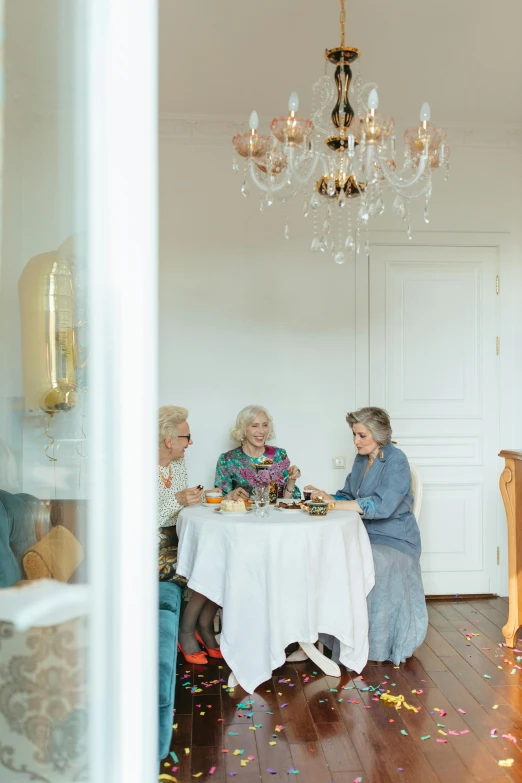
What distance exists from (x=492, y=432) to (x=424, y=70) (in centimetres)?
227

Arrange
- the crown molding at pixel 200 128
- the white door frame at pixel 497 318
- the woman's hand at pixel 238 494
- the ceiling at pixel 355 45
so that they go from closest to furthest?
the ceiling at pixel 355 45
the woman's hand at pixel 238 494
the crown molding at pixel 200 128
the white door frame at pixel 497 318

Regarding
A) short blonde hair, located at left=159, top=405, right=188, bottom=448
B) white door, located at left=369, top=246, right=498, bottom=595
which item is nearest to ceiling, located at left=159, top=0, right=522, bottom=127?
white door, located at left=369, top=246, right=498, bottom=595

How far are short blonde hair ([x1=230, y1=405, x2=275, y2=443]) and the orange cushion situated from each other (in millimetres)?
3191

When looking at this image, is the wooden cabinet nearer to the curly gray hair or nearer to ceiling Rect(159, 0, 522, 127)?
the curly gray hair

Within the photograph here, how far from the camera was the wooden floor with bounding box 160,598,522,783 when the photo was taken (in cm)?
231

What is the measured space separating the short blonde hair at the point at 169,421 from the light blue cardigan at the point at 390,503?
3.34 ft

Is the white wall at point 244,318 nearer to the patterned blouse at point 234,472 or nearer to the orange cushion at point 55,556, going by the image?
the patterned blouse at point 234,472

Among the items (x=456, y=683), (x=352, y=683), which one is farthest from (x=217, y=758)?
(x=456, y=683)

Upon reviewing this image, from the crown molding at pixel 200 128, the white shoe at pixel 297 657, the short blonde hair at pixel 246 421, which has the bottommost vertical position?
the white shoe at pixel 297 657

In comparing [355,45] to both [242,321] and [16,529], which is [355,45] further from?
[16,529]

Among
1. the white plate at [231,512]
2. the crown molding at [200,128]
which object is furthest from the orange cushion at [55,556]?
the crown molding at [200,128]

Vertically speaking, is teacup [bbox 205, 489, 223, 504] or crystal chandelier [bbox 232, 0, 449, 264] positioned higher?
crystal chandelier [bbox 232, 0, 449, 264]

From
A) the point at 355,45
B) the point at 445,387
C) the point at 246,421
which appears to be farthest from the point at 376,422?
the point at 355,45

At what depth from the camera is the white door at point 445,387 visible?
4.52 m
